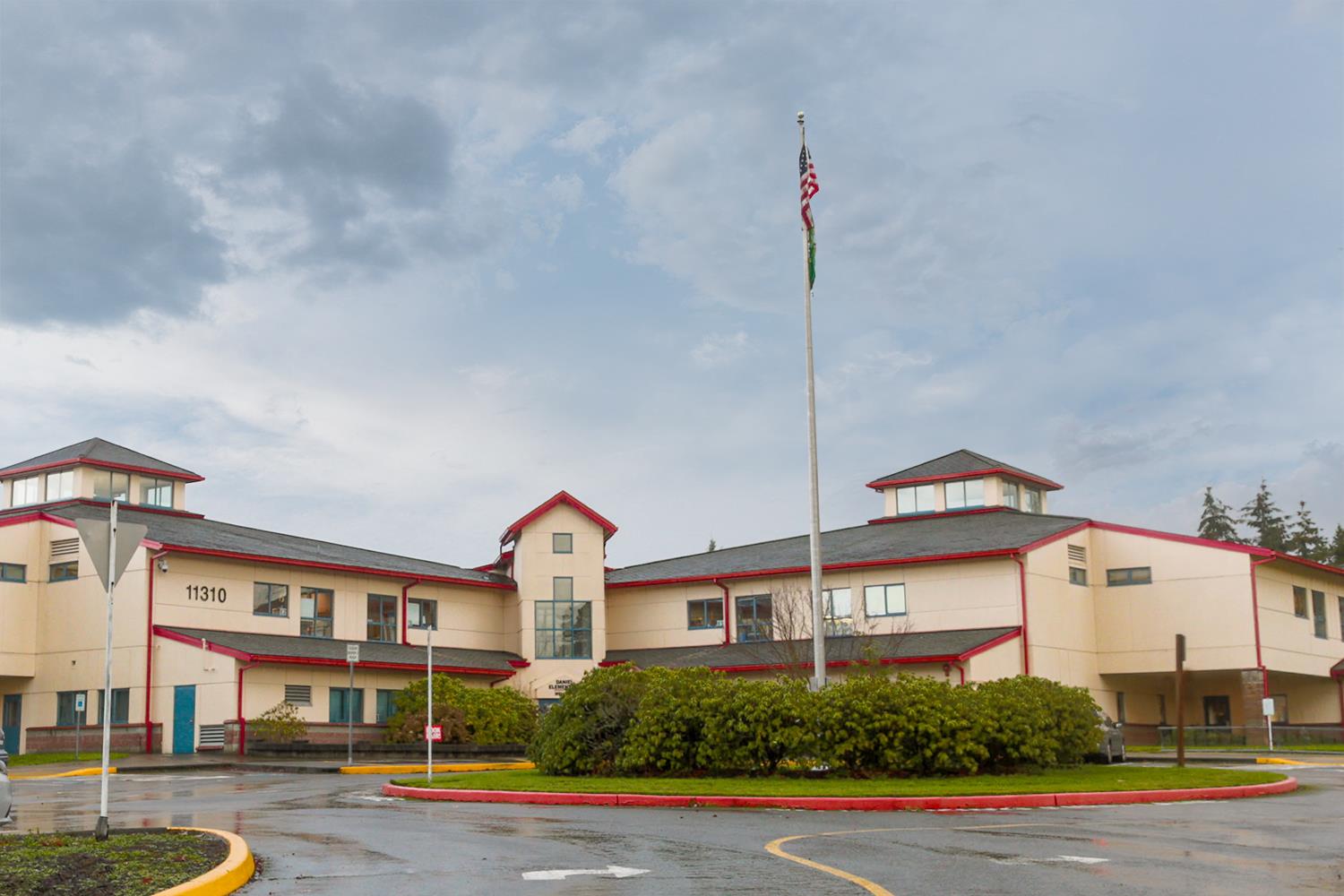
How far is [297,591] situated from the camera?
47.5 metres

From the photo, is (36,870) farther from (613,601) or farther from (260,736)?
(613,601)

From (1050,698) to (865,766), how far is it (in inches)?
168

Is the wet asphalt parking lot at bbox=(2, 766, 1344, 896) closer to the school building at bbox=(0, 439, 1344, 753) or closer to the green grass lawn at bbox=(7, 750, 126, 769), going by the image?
the green grass lawn at bbox=(7, 750, 126, 769)

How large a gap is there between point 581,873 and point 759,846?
2.77m

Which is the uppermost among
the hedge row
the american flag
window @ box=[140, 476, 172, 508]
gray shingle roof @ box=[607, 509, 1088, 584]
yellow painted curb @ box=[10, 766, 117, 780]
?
the american flag

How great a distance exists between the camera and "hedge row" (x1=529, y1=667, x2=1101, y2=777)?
24.2 meters

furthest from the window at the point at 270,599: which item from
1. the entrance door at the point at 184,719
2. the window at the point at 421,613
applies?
the window at the point at 421,613

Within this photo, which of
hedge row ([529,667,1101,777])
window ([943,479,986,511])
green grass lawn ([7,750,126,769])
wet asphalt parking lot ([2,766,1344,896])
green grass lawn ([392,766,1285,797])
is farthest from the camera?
window ([943,479,986,511])

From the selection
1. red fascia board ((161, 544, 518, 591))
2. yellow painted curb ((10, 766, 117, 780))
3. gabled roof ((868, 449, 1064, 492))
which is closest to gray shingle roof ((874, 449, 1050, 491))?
gabled roof ((868, 449, 1064, 492))

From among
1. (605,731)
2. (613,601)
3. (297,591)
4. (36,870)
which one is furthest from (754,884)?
(613,601)

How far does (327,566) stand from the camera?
47.8 m

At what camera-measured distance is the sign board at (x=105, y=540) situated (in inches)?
546

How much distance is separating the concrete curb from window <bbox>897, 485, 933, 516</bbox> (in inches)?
1266

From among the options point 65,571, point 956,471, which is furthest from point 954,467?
point 65,571
